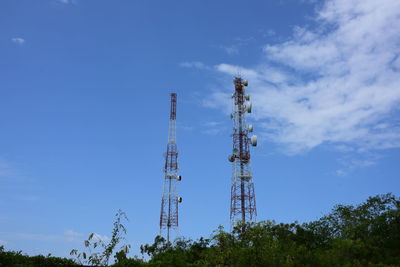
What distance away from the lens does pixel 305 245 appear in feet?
93.8

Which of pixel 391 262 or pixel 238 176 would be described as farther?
pixel 238 176

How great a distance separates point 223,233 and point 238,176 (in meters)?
18.6

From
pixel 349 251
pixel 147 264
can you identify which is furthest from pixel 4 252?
pixel 349 251

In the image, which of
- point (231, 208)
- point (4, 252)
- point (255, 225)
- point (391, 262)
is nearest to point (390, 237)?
point (391, 262)

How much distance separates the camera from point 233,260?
632 inches

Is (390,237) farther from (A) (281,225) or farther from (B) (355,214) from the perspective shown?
(A) (281,225)

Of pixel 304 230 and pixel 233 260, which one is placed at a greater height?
pixel 304 230

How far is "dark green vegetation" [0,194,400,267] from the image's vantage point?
16031 mm

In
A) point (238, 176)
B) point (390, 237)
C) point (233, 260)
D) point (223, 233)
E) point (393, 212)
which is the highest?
point (238, 176)

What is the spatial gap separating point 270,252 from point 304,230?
16369 millimetres

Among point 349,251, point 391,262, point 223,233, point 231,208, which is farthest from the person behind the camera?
point 231,208

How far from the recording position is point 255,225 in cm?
1688

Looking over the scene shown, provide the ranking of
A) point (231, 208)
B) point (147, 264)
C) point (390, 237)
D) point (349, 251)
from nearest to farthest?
1. point (147, 264)
2. point (349, 251)
3. point (390, 237)
4. point (231, 208)

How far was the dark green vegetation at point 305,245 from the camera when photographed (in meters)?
16.0
